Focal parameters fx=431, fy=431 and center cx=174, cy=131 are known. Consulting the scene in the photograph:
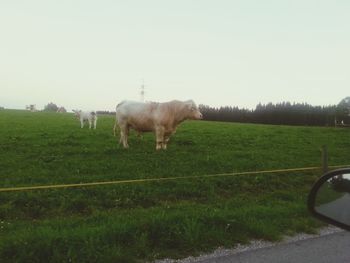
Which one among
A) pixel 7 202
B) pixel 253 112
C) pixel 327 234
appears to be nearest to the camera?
pixel 327 234

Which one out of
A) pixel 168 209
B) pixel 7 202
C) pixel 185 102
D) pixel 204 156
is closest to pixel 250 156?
Answer: pixel 204 156

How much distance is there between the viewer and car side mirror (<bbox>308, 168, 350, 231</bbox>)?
2275 mm

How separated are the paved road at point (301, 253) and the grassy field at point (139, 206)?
445 mm

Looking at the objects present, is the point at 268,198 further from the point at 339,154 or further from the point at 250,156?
the point at 339,154

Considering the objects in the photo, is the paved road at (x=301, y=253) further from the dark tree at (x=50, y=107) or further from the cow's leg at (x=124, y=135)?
the dark tree at (x=50, y=107)

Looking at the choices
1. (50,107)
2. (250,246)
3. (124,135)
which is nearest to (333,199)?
(250,246)

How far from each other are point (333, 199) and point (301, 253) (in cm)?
416

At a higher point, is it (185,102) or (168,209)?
(185,102)

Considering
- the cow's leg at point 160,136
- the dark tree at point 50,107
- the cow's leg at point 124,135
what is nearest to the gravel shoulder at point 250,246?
the cow's leg at point 160,136

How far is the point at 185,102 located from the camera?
17.7 metres

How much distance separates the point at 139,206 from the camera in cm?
870

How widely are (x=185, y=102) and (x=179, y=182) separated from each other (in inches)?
301

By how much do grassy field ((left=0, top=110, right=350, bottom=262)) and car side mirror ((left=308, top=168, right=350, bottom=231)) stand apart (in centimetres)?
381

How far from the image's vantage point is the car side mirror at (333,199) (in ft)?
7.47
